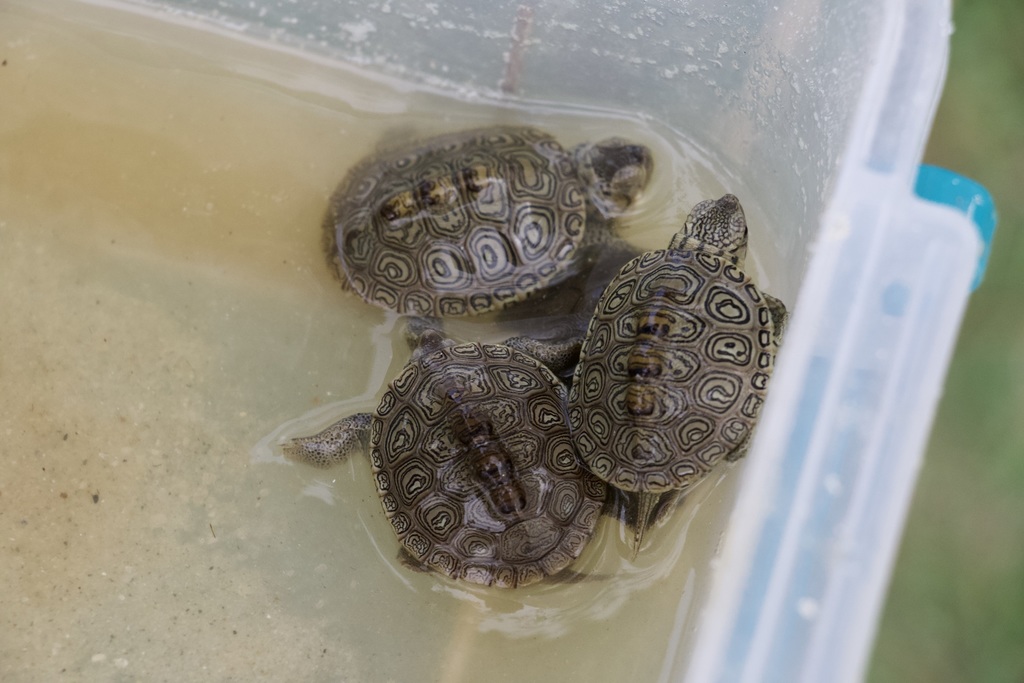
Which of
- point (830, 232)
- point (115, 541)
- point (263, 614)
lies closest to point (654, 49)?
point (830, 232)

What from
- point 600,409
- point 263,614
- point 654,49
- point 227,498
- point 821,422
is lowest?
point 263,614

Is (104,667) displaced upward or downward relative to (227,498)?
downward

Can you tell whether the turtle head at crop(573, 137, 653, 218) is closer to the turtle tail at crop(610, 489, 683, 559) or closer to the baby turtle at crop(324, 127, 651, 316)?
the baby turtle at crop(324, 127, 651, 316)

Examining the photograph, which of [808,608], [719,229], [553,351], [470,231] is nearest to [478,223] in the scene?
[470,231]

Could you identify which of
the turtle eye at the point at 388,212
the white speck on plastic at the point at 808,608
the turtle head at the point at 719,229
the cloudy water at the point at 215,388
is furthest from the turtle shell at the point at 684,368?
the turtle eye at the point at 388,212

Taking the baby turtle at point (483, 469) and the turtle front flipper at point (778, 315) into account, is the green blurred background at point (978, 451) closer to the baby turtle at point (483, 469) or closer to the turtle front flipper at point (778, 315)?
the turtle front flipper at point (778, 315)

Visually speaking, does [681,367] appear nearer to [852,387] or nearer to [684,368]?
[684,368]

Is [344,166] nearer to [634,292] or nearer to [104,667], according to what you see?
[634,292]
